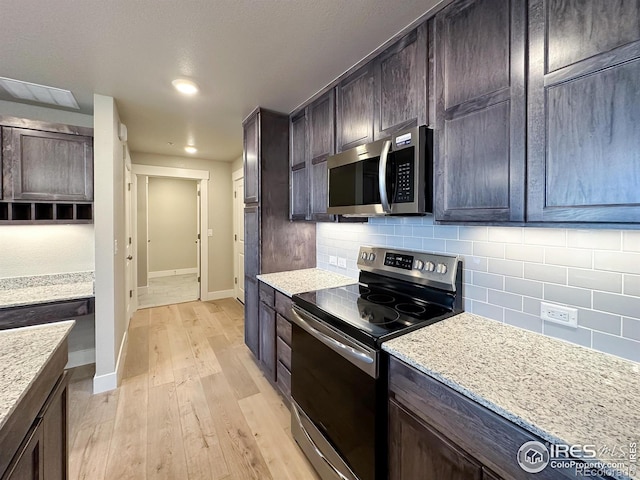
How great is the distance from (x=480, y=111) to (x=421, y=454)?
1.33 meters

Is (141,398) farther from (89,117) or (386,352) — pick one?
(89,117)

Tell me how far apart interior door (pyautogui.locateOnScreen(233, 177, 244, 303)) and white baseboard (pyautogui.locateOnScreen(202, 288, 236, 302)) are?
0.11m

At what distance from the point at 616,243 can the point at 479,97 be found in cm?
75

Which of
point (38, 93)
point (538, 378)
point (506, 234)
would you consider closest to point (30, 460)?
point (538, 378)

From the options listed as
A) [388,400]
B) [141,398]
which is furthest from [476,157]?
[141,398]

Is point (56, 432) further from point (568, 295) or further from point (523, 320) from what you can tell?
point (568, 295)

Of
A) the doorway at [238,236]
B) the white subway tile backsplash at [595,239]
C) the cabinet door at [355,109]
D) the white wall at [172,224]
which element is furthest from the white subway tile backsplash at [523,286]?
the white wall at [172,224]

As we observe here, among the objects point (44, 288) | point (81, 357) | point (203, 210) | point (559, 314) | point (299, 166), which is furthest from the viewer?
point (203, 210)

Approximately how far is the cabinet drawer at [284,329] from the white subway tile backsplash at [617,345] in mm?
1600

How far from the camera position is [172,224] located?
267 inches

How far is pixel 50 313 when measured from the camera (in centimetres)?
212

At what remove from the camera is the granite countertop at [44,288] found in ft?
6.91

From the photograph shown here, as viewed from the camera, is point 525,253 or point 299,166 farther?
point 299,166

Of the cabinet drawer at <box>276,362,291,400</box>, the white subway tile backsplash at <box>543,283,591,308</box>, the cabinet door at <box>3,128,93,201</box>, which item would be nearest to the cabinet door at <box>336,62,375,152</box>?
the white subway tile backsplash at <box>543,283,591,308</box>
